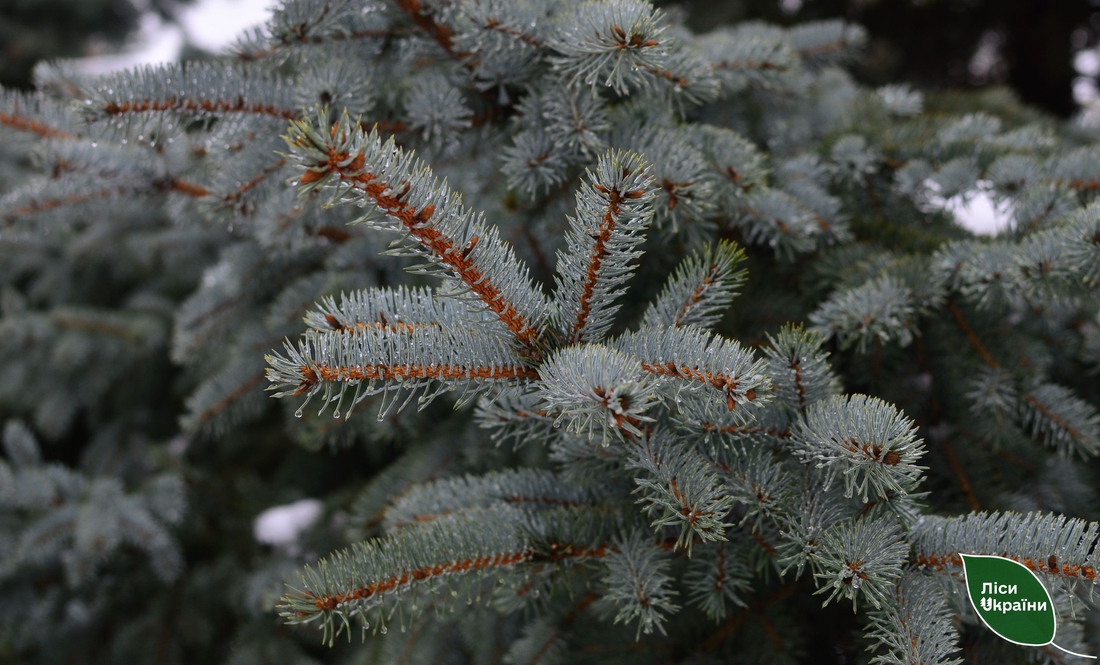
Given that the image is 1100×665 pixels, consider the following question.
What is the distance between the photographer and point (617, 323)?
1061mm

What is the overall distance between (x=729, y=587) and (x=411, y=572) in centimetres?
35

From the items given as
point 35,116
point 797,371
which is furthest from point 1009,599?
point 35,116

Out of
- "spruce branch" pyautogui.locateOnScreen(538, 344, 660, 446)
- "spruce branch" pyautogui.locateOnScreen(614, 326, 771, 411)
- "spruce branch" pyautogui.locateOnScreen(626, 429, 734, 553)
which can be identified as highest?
"spruce branch" pyautogui.locateOnScreen(538, 344, 660, 446)

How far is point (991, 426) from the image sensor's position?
100 cm

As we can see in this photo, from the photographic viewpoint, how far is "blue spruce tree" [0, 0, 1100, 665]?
24.7 inches

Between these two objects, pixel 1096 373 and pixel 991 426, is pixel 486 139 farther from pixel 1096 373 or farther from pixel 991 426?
pixel 1096 373

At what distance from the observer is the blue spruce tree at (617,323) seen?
627mm

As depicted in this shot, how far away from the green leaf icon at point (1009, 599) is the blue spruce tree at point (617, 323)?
0.6 inches

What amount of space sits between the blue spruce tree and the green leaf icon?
0.05 feet

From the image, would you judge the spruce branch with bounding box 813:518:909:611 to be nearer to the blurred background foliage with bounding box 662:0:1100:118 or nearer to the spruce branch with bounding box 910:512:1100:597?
the spruce branch with bounding box 910:512:1100:597

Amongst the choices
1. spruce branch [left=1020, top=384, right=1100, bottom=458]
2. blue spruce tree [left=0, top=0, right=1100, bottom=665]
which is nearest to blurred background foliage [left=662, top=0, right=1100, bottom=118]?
blue spruce tree [left=0, top=0, right=1100, bottom=665]

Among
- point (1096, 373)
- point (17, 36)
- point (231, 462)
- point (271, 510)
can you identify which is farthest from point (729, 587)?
point (17, 36)

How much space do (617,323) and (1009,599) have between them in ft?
1.96

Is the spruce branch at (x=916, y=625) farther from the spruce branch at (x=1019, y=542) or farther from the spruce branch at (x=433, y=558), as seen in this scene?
the spruce branch at (x=433, y=558)
